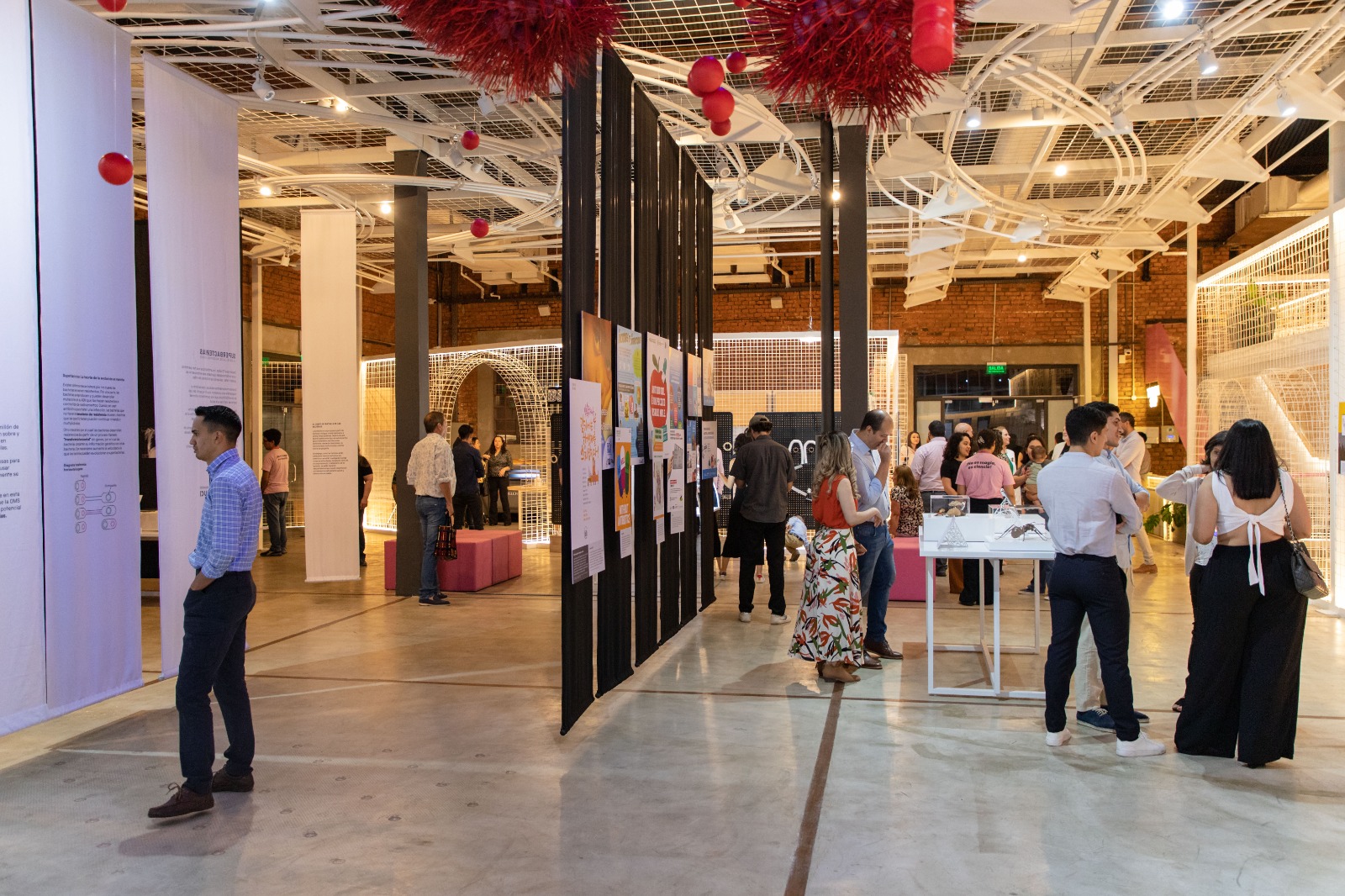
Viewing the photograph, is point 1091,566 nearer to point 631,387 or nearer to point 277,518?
point 631,387

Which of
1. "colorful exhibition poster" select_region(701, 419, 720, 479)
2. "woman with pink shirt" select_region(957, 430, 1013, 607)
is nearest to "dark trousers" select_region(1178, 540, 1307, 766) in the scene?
"woman with pink shirt" select_region(957, 430, 1013, 607)

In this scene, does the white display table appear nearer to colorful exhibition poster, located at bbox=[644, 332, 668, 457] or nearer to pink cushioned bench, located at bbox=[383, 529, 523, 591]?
colorful exhibition poster, located at bbox=[644, 332, 668, 457]

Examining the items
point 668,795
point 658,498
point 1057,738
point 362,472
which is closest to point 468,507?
point 362,472

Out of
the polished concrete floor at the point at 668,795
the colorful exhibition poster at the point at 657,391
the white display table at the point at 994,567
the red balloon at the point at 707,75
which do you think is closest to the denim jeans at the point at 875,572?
the polished concrete floor at the point at 668,795

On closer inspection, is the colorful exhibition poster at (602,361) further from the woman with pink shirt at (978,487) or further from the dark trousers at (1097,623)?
the woman with pink shirt at (978,487)

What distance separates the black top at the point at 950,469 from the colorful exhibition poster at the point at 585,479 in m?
4.90

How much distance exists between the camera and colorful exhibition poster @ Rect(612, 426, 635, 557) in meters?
5.37

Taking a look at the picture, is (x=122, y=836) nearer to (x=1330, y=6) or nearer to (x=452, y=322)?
(x=1330, y=6)

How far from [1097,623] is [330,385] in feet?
24.6

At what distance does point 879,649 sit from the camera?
6348 mm

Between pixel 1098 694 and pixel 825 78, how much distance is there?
3.88 metres

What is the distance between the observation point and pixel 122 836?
139 inches

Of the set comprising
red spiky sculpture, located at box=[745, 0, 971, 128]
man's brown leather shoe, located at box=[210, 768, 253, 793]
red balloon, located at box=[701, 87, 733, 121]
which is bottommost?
man's brown leather shoe, located at box=[210, 768, 253, 793]

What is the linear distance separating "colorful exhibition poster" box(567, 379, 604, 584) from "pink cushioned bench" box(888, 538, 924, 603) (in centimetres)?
426
